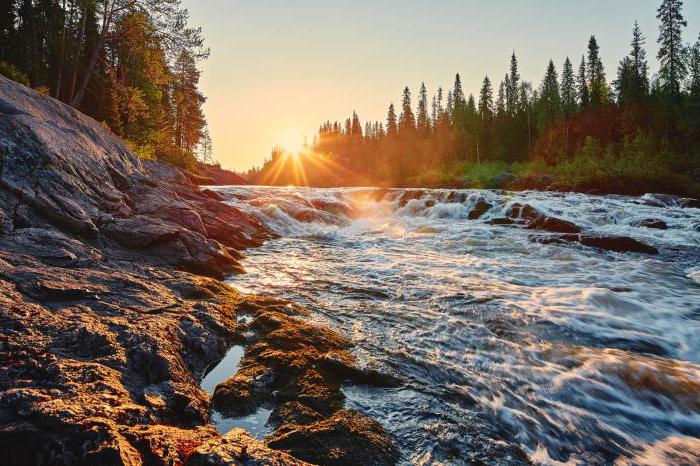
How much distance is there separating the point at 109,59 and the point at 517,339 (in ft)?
127

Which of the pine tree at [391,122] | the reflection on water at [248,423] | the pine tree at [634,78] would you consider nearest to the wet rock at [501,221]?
the reflection on water at [248,423]

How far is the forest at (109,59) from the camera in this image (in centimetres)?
1689

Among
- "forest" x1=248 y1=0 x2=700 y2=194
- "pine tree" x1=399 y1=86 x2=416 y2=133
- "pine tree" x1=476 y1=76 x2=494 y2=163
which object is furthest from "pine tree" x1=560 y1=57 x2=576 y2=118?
"pine tree" x1=399 y1=86 x2=416 y2=133

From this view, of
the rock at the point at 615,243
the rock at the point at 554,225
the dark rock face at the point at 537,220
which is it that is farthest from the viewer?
the dark rock face at the point at 537,220

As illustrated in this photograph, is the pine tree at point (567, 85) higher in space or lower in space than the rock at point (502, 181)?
higher

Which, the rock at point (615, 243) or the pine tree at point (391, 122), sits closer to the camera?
the rock at point (615, 243)

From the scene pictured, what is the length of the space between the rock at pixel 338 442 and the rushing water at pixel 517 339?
8.3 inches

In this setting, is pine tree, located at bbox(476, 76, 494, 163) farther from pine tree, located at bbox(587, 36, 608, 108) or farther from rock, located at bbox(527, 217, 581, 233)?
rock, located at bbox(527, 217, 581, 233)

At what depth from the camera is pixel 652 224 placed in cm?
1379

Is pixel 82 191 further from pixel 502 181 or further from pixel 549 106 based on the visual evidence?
pixel 549 106

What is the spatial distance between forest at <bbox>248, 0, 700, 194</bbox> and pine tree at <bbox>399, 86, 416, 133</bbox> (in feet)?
0.79

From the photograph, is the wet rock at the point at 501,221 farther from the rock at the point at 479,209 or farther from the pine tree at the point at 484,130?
the pine tree at the point at 484,130

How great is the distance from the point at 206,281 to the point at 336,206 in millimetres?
15032

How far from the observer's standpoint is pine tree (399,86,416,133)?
77681 millimetres
